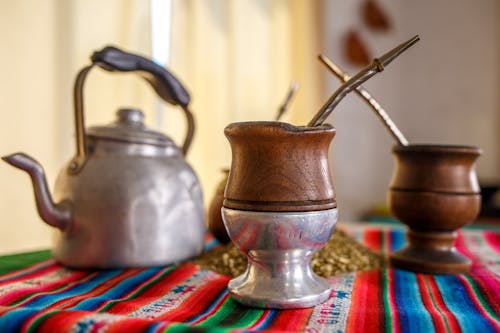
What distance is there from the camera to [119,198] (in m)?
0.58

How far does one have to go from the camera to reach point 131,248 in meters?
0.58

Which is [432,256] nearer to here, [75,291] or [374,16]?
[75,291]

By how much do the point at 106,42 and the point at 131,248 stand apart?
67 centimetres

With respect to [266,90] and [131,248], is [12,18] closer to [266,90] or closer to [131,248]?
[131,248]

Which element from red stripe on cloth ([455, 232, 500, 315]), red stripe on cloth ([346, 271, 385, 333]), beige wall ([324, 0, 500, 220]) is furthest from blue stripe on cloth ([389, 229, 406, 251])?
beige wall ([324, 0, 500, 220])

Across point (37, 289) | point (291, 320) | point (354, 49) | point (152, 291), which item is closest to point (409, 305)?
point (291, 320)

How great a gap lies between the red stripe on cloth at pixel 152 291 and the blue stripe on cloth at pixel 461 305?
28cm

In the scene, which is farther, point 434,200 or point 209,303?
point 434,200

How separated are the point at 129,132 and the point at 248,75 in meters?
0.96

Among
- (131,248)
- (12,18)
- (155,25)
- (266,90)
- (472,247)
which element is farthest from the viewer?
(266,90)

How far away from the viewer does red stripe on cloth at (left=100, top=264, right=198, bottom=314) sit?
0.42 m

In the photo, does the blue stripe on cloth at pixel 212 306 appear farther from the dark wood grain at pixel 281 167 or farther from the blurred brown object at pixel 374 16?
the blurred brown object at pixel 374 16

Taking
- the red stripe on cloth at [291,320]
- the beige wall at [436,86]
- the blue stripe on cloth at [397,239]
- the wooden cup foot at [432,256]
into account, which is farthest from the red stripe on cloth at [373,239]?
the beige wall at [436,86]

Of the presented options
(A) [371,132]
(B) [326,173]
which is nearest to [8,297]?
(B) [326,173]
